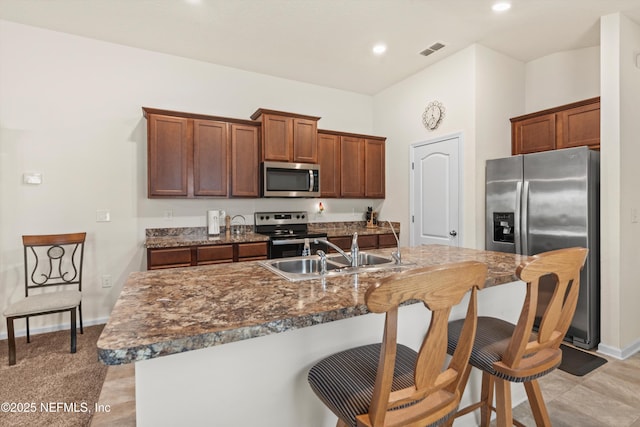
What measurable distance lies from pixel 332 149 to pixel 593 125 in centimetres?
288

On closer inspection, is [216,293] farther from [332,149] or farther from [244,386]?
[332,149]

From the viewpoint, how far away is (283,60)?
394 cm

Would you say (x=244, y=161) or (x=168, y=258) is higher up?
(x=244, y=161)

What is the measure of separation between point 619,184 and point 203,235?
420 centimetres

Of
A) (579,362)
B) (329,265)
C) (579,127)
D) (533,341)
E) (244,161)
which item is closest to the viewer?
(533,341)

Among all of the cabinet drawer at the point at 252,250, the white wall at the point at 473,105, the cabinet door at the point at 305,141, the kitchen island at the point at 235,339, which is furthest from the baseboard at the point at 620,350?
the cabinet door at the point at 305,141

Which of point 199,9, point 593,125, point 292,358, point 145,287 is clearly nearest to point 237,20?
point 199,9

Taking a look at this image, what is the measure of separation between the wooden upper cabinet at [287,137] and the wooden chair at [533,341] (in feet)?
9.73

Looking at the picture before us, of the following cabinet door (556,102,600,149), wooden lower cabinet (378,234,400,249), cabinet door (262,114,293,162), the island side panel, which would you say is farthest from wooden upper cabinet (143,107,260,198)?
cabinet door (556,102,600,149)

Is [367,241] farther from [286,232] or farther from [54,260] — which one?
[54,260]

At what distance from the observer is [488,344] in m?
1.41

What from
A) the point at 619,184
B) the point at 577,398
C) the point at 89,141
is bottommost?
the point at 577,398

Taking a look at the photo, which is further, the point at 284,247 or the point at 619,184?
the point at 284,247

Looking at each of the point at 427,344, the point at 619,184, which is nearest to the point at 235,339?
the point at 427,344
